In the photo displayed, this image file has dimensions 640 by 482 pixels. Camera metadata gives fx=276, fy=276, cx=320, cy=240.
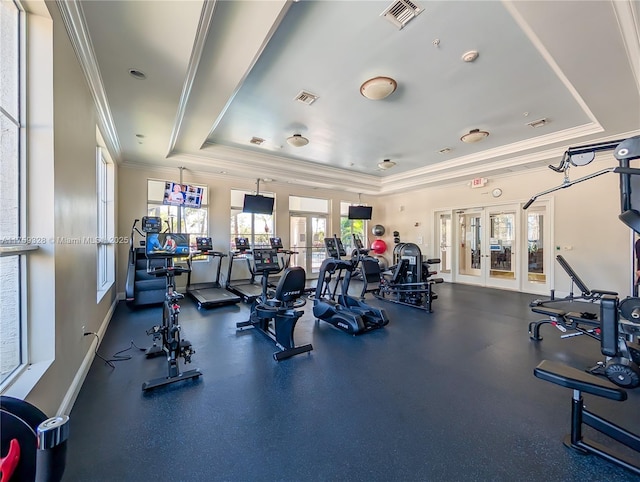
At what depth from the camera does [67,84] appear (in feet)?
7.54

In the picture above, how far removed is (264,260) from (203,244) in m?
3.12

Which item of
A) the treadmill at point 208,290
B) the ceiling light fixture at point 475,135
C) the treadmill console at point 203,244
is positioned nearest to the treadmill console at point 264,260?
the treadmill at point 208,290

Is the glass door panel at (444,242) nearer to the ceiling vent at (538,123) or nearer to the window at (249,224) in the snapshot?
the ceiling vent at (538,123)

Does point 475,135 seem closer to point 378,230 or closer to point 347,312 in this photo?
point 347,312

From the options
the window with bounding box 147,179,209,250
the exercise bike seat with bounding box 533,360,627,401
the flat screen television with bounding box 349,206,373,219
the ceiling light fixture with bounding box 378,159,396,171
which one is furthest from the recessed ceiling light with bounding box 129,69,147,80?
the flat screen television with bounding box 349,206,373,219

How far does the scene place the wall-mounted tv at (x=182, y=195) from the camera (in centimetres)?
628

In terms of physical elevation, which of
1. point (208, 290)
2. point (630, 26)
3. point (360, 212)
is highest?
point (630, 26)

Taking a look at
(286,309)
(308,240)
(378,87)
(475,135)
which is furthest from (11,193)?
(308,240)

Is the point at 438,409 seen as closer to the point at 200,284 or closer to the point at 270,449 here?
the point at 270,449

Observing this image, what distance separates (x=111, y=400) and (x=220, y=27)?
3390 millimetres

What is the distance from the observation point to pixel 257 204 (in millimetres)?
7547

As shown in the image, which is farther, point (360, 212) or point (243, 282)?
point (360, 212)

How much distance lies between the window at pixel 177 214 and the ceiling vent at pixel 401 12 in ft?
19.0

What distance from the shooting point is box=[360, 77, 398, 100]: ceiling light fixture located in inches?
137
